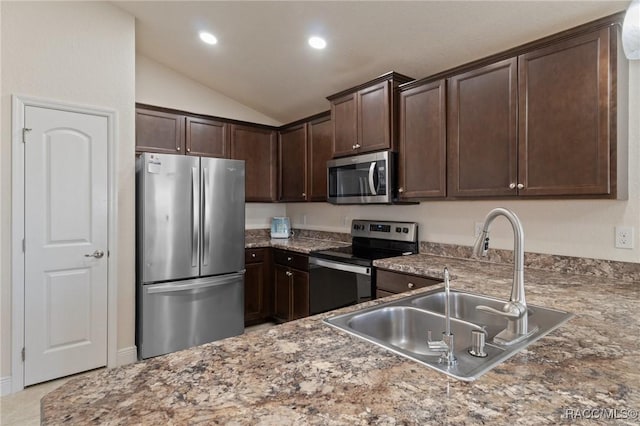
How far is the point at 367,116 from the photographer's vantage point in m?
2.83

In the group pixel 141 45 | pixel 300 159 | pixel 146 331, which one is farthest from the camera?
pixel 300 159

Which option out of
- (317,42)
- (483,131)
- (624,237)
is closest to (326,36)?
(317,42)

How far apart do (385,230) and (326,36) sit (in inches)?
68.5

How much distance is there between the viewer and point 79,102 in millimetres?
2570

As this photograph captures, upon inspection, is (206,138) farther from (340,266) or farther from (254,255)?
(340,266)

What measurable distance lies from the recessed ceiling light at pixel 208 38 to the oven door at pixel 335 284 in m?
2.18

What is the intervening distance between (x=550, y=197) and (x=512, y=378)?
1.51 meters

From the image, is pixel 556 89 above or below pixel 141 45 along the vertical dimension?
below

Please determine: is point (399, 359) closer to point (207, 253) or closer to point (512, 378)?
point (512, 378)

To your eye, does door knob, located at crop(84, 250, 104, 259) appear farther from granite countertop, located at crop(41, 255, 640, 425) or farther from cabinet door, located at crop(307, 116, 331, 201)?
granite countertop, located at crop(41, 255, 640, 425)

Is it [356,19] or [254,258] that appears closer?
[356,19]

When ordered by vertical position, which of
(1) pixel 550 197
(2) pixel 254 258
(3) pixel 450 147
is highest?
(3) pixel 450 147

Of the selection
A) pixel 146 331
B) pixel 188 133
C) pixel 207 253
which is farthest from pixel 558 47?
pixel 146 331

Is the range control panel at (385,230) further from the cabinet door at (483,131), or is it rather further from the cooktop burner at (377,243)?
the cabinet door at (483,131)
